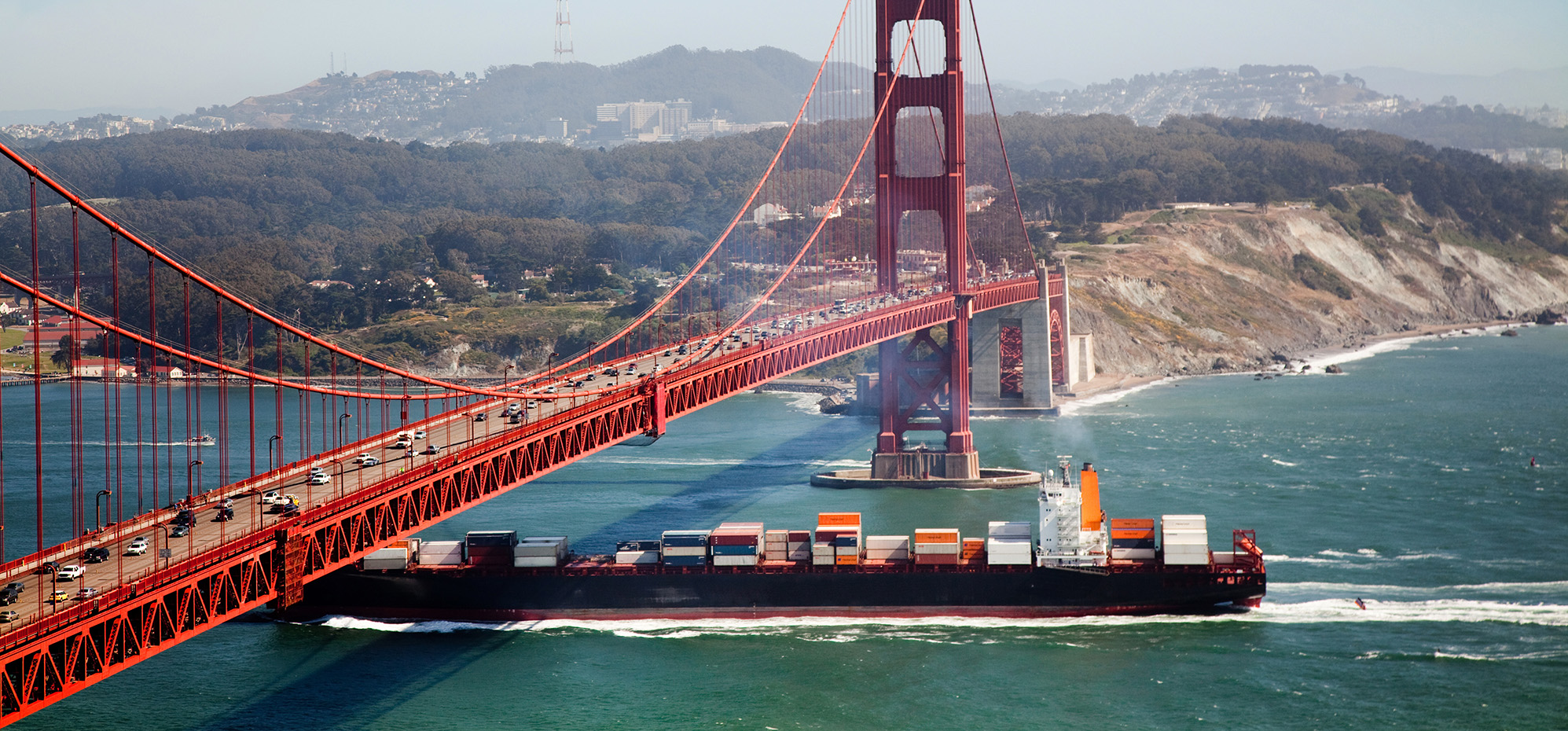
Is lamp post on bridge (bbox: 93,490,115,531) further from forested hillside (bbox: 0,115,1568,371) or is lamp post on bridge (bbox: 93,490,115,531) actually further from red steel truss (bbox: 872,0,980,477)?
forested hillside (bbox: 0,115,1568,371)

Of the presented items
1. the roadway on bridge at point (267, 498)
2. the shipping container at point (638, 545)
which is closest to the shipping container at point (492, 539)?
the shipping container at point (638, 545)

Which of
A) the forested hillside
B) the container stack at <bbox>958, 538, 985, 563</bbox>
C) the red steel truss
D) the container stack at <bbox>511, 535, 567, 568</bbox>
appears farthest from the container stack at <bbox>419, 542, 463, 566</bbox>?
the forested hillside

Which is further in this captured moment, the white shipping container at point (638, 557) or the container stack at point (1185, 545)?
the white shipping container at point (638, 557)

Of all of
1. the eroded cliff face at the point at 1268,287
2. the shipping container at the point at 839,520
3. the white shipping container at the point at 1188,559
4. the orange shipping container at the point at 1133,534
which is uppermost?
the eroded cliff face at the point at 1268,287

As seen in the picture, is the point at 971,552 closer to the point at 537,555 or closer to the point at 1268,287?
the point at 537,555

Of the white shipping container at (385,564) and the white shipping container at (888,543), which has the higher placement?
the white shipping container at (888,543)

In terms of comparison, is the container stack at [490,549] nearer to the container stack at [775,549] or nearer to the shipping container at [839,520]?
the container stack at [775,549]

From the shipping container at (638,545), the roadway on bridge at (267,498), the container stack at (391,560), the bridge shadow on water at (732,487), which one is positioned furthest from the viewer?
the bridge shadow on water at (732,487)
